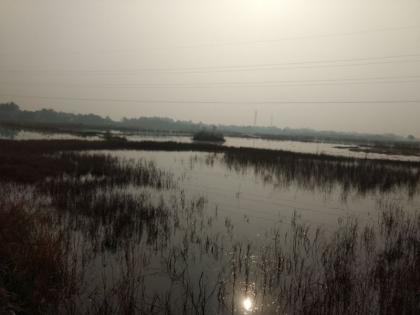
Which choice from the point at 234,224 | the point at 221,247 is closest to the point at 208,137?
the point at 234,224

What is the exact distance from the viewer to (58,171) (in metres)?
16.1

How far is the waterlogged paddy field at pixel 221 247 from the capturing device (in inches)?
191

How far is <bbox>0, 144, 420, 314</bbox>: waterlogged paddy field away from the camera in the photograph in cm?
486

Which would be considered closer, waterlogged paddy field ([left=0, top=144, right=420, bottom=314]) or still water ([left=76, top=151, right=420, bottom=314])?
waterlogged paddy field ([left=0, top=144, right=420, bottom=314])

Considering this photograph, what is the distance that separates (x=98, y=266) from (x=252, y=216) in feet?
19.7

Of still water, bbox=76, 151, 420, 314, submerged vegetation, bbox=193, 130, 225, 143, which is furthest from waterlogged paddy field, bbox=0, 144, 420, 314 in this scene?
submerged vegetation, bbox=193, 130, 225, 143

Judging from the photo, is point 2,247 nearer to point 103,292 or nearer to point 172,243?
point 103,292

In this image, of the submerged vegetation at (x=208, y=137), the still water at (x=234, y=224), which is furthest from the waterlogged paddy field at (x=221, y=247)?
the submerged vegetation at (x=208, y=137)

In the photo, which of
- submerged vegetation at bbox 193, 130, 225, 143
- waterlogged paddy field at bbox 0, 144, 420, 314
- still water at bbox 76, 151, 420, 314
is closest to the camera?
waterlogged paddy field at bbox 0, 144, 420, 314

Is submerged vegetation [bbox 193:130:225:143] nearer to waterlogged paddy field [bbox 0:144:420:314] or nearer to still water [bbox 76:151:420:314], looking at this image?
still water [bbox 76:151:420:314]

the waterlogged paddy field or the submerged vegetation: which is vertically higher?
the submerged vegetation

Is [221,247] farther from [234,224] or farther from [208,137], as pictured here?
[208,137]

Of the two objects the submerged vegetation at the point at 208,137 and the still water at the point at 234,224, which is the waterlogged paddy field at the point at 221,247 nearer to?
the still water at the point at 234,224

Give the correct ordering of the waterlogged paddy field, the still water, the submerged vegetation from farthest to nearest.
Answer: the submerged vegetation → the still water → the waterlogged paddy field
